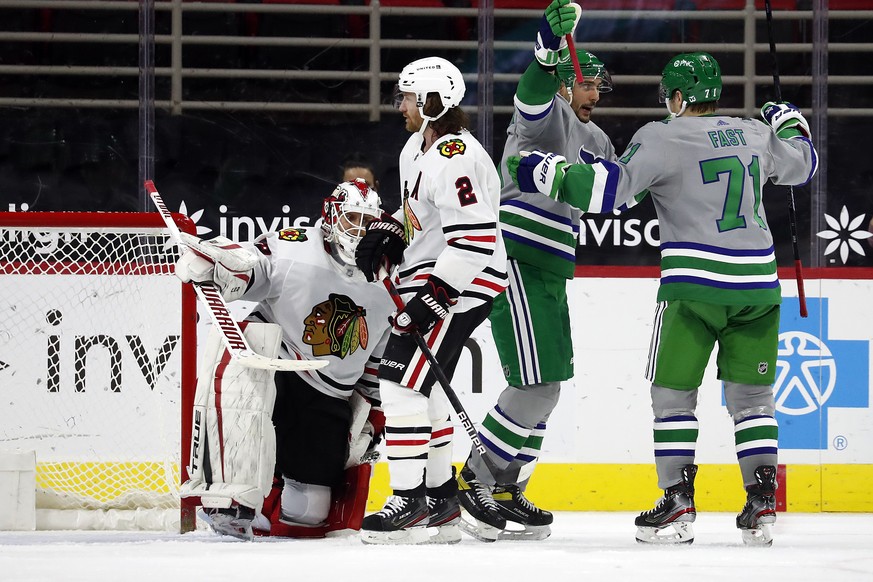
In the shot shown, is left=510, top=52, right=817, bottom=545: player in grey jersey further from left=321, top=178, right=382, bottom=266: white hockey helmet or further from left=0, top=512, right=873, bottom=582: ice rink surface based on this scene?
left=321, top=178, right=382, bottom=266: white hockey helmet

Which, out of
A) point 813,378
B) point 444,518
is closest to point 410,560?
point 444,518

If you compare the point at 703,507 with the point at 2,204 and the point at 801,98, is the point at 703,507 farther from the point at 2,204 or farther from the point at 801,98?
the point at 2,204

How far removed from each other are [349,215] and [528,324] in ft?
1.79

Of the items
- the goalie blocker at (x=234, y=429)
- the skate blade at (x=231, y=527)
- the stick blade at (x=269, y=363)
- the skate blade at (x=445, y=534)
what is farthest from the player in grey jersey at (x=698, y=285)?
the skate blade at (x=231, y=527)

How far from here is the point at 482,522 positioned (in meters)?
3.41

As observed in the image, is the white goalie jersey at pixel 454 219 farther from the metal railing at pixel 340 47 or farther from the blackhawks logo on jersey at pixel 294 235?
the metal railing at pixel 340 47


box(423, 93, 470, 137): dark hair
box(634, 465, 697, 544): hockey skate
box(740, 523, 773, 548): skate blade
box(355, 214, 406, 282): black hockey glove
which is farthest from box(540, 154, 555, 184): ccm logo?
box(740, 523, 773, 548): skate blade

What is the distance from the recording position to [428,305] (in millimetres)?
3090

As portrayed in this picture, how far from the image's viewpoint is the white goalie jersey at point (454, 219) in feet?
10.2

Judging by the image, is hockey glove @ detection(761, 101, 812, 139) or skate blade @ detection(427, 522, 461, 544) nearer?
skate blade @ detection(427, 522, 461, 544)

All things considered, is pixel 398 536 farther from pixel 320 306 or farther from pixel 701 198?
pixel 701 198

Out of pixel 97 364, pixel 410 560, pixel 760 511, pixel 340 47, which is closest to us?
pixel 410 560

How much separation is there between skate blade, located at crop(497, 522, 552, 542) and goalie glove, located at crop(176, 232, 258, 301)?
3.12ft

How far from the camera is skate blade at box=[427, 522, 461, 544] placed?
3.16m
